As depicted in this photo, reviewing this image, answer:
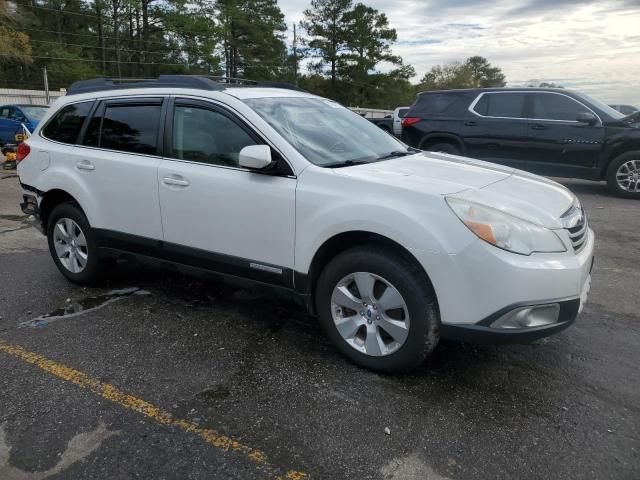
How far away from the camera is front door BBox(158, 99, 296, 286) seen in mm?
3480

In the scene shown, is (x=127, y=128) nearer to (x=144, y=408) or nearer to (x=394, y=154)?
(x=394, y=154)

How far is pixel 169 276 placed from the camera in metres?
5.21

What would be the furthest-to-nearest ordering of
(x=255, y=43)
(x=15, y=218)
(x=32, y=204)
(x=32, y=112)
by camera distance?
(x=255, y=43)
(x=32, y=112)
(x=15, y=218)
(x=32, y=204)

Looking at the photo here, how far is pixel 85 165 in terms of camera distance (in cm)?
448

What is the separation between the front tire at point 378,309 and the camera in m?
3.02

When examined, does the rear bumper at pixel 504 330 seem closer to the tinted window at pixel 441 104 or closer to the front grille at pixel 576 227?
the front grille at pixel 576 227

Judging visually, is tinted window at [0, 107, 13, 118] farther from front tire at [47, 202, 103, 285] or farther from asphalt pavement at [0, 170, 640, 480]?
asphalt pavement at [0, 170, 640, 480]

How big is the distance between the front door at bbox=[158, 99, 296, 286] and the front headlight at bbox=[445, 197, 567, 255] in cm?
109

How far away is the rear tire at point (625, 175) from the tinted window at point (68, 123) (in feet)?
28.0

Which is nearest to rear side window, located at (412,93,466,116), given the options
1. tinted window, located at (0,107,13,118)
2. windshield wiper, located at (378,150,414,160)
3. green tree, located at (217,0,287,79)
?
windshield wiper, located at (378,150,414,160)

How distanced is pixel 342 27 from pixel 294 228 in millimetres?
55477

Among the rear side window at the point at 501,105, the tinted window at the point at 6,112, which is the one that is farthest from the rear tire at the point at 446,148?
the tinted window at the point at 6,112

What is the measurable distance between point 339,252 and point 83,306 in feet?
7.80

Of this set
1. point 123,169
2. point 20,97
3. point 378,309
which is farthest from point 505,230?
point 20,97
